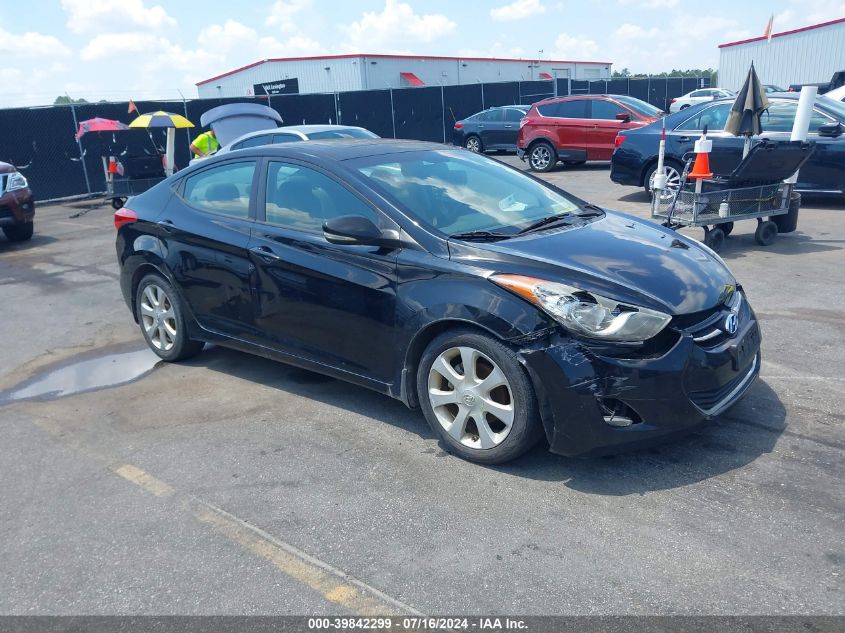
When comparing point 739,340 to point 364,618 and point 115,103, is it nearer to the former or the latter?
point 364,618

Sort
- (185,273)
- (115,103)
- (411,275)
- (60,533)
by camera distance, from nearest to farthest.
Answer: (60,533)
(411,275)
(185,273)
(115,103)

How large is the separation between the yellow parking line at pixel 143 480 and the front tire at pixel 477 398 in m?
1.39

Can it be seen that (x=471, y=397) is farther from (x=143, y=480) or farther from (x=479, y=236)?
(x=143, y=480)

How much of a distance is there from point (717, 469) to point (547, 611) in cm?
139

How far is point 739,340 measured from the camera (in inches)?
151

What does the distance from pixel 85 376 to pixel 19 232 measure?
7.51m

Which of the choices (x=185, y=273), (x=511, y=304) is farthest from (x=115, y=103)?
(x=511, y=304)

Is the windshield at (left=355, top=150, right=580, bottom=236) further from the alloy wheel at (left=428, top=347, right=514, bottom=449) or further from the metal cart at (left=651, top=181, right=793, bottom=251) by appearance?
the metal cart at (left=651, top=181, right=793, bottom=251)

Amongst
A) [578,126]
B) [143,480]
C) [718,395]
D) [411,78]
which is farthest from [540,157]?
[411,78]

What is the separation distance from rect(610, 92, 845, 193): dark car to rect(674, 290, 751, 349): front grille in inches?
263

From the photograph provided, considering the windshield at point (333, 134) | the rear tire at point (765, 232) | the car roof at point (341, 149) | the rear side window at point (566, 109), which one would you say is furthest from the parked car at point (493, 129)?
the car roof at point (341, 149)

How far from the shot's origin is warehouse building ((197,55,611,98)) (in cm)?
4225

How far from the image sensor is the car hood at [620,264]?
3676mm

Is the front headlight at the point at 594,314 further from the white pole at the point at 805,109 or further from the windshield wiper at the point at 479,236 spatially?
the white pole at the point at 805,109
